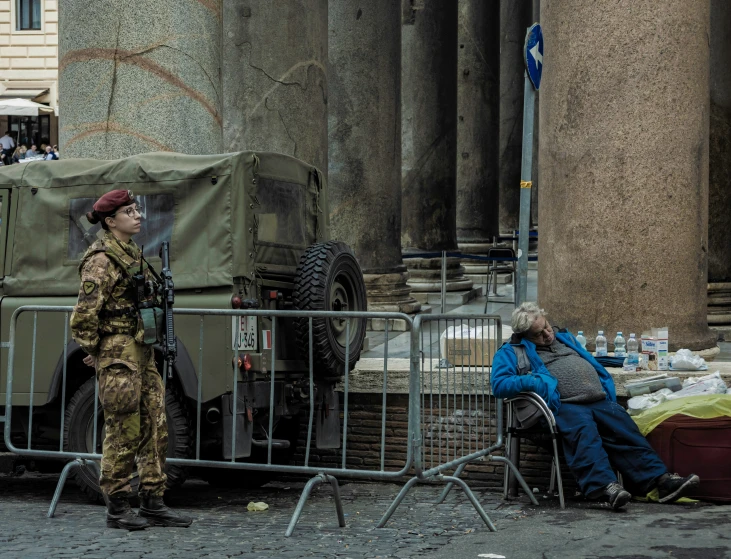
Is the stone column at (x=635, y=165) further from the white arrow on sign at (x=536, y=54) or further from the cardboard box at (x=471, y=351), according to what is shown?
the cardboard box at (x=471, y=351)

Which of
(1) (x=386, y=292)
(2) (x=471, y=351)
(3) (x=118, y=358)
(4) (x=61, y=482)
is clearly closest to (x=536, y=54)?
(2) (x=471, y=351)

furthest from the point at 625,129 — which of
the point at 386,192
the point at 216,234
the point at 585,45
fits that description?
the point at 386,192

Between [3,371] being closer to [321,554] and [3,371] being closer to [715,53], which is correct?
[321,554]

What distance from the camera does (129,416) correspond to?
649cm

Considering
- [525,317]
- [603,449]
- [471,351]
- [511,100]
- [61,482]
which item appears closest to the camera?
[61,482]

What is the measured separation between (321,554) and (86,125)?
378cm

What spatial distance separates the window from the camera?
3934 cm

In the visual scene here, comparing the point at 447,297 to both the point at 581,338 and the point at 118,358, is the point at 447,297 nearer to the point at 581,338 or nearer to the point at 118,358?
the point at 581,338

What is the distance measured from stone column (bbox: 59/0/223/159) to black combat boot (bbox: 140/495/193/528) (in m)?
2.66

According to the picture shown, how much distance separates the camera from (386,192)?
1470cm

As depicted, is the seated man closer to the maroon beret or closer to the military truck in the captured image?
the military truck

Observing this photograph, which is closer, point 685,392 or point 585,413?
point 585,413

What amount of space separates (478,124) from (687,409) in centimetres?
1593

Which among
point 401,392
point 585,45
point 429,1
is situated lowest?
point 401,392
